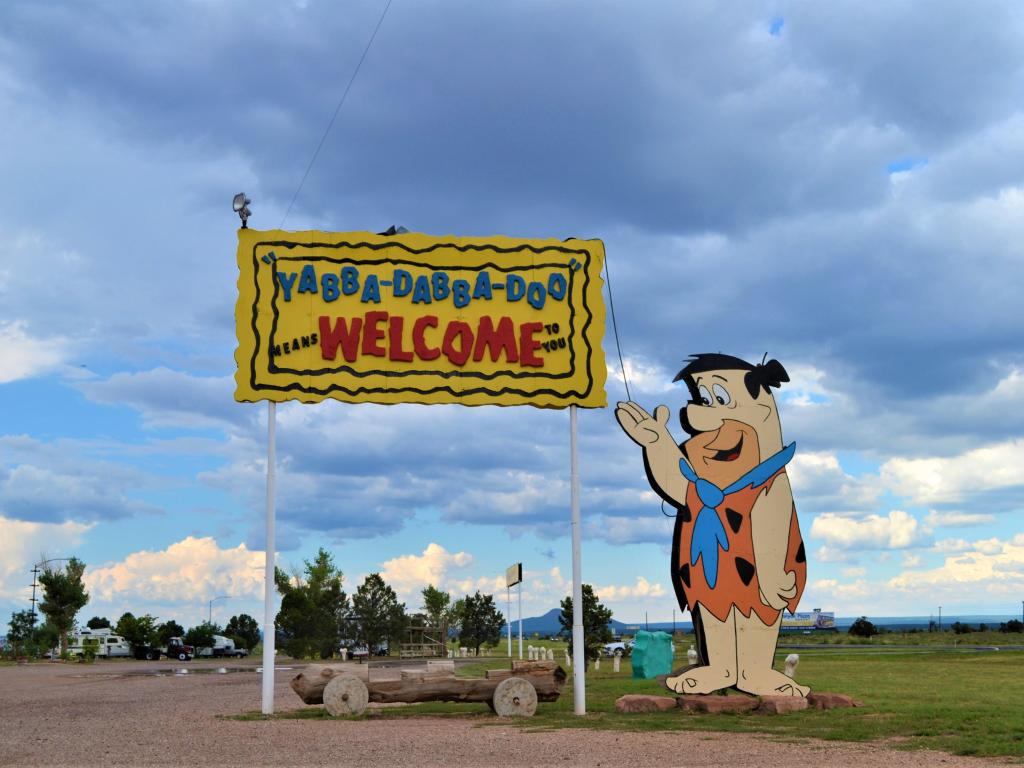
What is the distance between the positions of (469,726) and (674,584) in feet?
15.8

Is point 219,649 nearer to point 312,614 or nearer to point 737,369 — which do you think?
point 312,614

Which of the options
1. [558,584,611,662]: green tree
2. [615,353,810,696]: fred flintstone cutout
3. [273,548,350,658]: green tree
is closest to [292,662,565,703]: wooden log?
[615,353,810,696]: fred flintstone cutout

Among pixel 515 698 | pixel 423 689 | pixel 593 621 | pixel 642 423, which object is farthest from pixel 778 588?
pixel 593 621

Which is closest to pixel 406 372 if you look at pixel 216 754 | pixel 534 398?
pixel 534 398

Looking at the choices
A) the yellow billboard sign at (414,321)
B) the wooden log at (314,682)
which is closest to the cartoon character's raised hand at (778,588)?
the yellow billboard sign at (414,321)

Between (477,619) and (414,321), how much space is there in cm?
5215

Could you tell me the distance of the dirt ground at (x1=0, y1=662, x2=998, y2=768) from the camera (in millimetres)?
11688

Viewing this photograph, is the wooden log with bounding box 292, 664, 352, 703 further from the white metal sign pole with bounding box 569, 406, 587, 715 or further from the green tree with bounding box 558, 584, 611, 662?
the green tree with bounding box 558, 584, 611, 662

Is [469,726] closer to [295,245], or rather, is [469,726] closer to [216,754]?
[216,754]

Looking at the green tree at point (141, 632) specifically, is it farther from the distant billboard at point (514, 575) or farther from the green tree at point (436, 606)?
the distant billboard at point (514, 575)

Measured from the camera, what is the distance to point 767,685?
17828 mm

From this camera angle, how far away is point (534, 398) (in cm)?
1894

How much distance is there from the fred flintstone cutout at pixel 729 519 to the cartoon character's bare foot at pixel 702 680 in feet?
0.06

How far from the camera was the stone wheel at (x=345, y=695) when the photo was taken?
16.7 m
